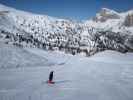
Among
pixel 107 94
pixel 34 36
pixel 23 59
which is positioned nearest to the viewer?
pixel 107 94

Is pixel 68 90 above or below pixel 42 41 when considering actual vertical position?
below

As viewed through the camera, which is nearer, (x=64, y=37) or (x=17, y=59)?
(x=17, y=59)

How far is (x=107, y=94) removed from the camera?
19891 millimetres

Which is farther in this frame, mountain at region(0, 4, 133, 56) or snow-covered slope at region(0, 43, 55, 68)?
mountain at region(0, 4, 133, 56)

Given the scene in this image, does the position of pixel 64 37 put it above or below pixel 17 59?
above

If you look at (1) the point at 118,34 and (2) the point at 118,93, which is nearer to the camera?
(2) the point at 118,93

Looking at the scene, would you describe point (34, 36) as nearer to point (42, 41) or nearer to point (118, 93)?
point (42, 41)

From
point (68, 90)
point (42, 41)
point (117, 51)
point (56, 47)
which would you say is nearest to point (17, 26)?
point (42, 41)

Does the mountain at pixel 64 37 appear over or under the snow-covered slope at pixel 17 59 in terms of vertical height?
over

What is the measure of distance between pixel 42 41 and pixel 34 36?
654 centimetres

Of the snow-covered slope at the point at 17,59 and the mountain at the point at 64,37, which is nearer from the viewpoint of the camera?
the snow-covered slope at the point at 17,59

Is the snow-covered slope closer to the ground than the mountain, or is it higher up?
closer to the ground

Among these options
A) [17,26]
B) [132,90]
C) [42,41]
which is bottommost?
[132,90]

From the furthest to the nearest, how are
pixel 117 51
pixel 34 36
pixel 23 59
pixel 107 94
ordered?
pixel 34 36, pixel 117 51, pixel 23 59, pixel 107 94
